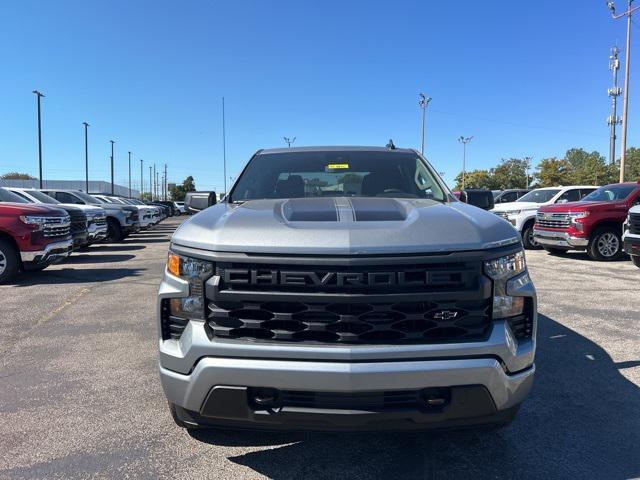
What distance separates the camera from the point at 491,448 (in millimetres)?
2838

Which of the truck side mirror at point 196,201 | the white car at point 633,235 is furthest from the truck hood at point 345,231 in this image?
the white car at point 633,235

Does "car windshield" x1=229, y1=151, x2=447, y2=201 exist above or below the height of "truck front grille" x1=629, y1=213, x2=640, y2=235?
above

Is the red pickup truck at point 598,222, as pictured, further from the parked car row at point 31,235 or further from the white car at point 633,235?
the parked car row at point 31,235

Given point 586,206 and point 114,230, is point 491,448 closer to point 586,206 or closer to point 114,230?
point 586,206

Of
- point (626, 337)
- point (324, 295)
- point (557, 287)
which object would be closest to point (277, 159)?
point (324, 295)

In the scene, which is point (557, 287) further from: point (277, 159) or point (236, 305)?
point (236, 305)

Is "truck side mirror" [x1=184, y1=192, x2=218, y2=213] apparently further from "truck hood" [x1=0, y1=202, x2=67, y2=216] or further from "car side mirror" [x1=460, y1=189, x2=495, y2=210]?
"truck hood" [x1=0, y1=202, x2=67, y2=216]

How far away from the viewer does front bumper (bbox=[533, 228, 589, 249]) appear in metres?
11.2

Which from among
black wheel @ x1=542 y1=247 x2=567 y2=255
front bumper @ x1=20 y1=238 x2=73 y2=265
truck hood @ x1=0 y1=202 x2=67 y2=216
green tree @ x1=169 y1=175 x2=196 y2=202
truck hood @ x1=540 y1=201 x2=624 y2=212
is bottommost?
black wheel @ x1=542 y1=247 x2=567 y2=255

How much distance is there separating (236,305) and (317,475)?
107 centimetres

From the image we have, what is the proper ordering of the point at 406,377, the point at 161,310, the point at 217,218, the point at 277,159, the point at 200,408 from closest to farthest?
the point at 406,377, the point at 200,408, the point at 161,310, the point at 217,218, the point at 277,159

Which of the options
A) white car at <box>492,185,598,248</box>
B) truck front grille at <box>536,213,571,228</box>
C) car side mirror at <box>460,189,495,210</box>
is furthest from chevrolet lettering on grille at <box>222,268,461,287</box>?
white car at <box>492,185,598,248</box>

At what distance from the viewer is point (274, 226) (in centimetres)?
237

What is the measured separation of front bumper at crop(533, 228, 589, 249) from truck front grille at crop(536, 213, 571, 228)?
157 millimetres
